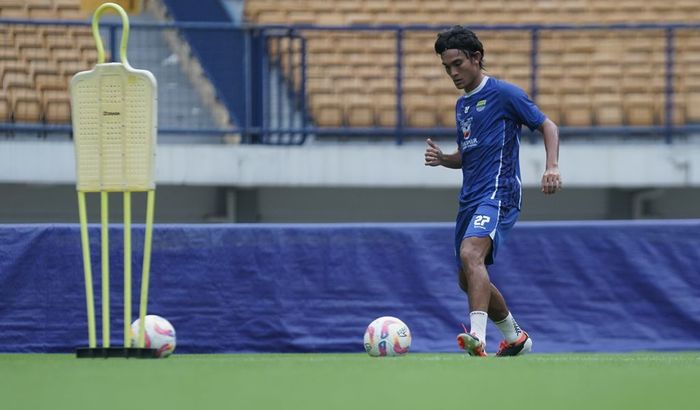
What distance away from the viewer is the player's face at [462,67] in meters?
7.61

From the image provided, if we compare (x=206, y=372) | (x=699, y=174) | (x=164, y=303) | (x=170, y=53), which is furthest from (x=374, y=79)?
(x=206, y=372)

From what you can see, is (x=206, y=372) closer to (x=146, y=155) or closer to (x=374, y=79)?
(x=146, y=155)

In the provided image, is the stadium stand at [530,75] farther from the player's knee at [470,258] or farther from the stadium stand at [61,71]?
the player's knee at [470,258]

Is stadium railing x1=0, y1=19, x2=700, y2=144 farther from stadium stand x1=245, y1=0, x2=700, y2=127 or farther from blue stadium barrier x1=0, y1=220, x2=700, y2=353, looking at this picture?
blue stadium barrier x1=0, y1=220, x2=700, y2=353

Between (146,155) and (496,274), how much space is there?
11.6ft

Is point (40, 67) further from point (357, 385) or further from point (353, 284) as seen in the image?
point (357, 385)

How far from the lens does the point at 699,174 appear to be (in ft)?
42.5

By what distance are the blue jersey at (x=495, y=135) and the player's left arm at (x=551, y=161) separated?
0.21ft

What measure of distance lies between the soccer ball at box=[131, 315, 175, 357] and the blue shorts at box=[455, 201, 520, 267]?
69.6 inches

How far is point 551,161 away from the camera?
745cm

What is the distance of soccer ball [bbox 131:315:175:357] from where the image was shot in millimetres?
7984

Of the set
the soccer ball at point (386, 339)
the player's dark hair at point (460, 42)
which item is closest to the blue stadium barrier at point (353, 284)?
the soccer ball at point (386, 339)

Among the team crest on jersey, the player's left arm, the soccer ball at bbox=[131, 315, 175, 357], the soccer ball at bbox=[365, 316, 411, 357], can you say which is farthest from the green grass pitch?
the team crest on jersey

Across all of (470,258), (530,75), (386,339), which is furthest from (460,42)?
(530,75)
